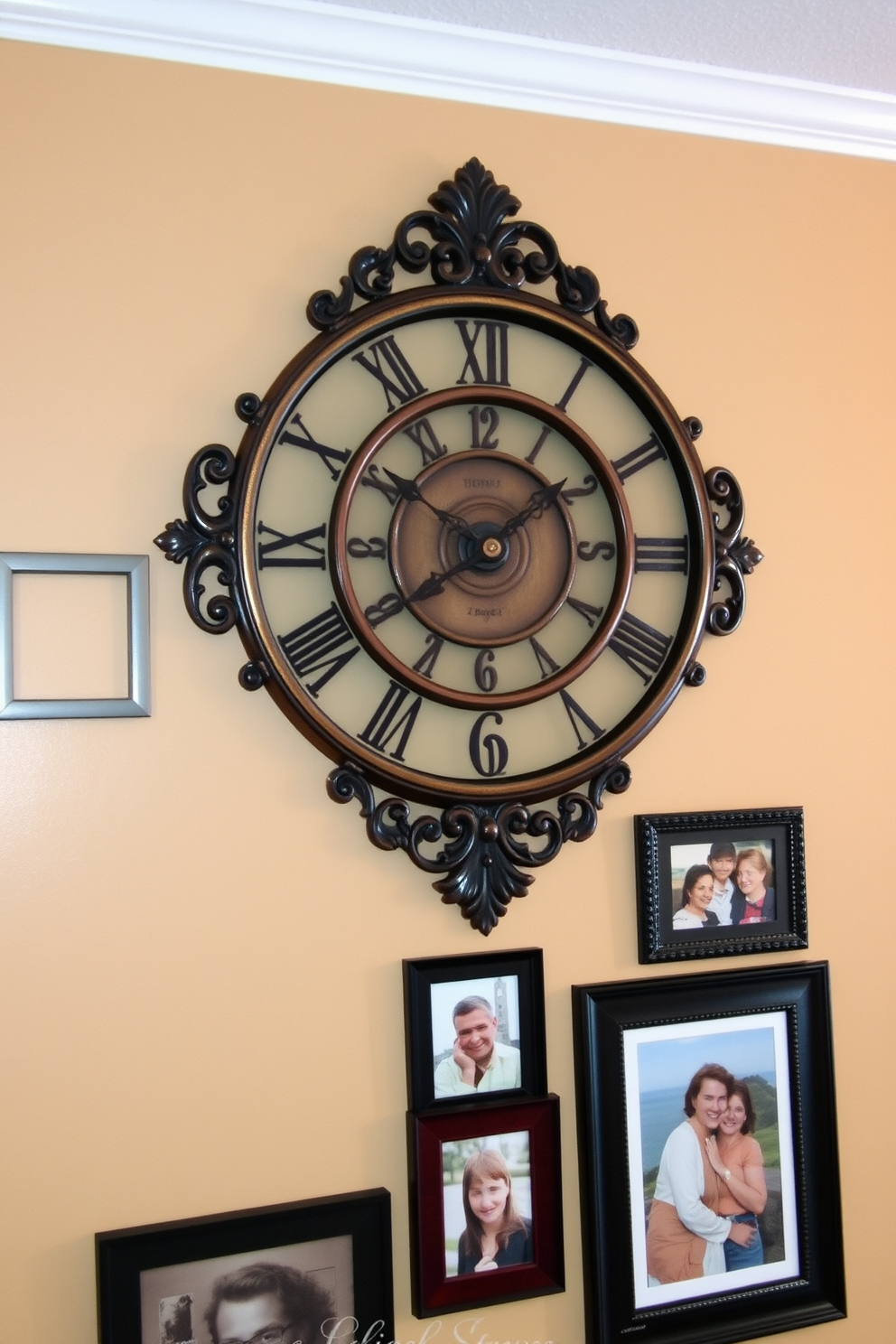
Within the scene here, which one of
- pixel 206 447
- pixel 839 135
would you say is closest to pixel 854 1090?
pixel 206 447

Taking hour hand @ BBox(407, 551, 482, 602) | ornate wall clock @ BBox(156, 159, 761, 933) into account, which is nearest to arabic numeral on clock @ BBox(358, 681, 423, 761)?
ornate wall clock @ BBox(156, 159, 761, 933)

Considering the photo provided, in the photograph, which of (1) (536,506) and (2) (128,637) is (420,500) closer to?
(1) (536,506)

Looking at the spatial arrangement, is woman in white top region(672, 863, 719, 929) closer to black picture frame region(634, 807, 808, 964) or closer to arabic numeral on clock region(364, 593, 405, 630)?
black picture frame region(634, 807, 808, 964)

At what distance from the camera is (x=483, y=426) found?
1556mm

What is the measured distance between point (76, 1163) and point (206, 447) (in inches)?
33.3

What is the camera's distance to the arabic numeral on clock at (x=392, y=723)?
1.49m

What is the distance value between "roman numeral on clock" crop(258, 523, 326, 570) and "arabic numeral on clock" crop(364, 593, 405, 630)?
0.27 ft

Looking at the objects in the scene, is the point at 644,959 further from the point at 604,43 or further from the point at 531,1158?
the point at 604,43

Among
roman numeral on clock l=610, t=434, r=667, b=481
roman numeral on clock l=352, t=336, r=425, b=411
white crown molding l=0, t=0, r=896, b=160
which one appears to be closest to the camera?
white crown molding l=0, t=0, r=896, b=160

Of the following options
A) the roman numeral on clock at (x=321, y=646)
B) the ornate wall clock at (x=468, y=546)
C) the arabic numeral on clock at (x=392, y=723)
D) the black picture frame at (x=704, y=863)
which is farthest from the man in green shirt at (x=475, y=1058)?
the roman numeral on clock at (x=321, y=646)

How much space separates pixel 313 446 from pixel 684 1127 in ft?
3.37

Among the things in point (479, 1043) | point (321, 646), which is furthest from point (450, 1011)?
point (321, 646)

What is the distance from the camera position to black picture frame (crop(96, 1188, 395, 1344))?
51.5 inches

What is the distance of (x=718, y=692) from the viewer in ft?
5.47
